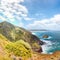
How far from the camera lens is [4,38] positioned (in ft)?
22.2

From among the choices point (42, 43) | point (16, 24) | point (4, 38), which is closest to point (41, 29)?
point (42, 43)

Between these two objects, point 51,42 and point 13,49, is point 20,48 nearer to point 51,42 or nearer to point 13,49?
point 13,49

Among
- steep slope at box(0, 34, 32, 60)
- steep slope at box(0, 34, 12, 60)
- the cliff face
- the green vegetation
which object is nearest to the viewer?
steep slope at box(0, 34, 12, 60)

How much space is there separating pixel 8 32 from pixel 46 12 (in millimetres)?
1597

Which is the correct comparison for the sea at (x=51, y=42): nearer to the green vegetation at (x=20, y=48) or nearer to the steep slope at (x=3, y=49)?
the green vegetation at (x=20, y=48)

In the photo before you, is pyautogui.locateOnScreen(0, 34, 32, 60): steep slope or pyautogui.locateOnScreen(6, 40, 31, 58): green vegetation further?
pyautogui.locateOnScreen(6, 40, 31, 58): green vegetation

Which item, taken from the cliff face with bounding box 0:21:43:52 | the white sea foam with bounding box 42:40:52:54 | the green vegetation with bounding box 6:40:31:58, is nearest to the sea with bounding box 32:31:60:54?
the white sea foam with bounding box 42:40:52:54

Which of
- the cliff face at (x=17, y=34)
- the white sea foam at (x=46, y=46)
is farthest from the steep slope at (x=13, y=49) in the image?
the white sea foam at (x=46, y=46)

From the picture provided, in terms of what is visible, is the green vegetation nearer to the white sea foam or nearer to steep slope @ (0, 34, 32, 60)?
steep slope @ (0, 34, 32, 60)

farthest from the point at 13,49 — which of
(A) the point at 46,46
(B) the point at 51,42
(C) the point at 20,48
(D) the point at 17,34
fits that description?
(B) the point at 51,42

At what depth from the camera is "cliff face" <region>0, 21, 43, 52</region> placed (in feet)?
22.4

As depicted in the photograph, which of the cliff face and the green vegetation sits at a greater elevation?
the cliff face

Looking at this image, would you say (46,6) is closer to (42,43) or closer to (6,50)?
(42,43)

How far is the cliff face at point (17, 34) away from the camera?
6836mm
